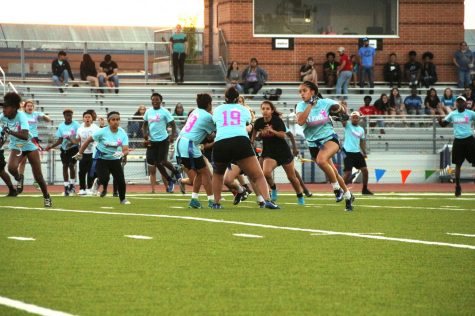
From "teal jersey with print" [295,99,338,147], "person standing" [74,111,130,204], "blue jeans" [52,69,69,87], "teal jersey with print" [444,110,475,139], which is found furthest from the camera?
"blue jeans" [52,69,69,87]

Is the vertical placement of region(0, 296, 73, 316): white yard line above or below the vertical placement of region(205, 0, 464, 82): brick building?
below

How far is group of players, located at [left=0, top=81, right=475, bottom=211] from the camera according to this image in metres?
17.3

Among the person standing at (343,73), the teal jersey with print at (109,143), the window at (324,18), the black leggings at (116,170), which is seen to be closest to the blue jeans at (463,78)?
→ the window at (324,18)

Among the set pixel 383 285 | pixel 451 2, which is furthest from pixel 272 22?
pixel 383 285

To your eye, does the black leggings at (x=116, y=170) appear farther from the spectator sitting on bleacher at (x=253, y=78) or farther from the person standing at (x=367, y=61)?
the person standing at (x=367, y=61)

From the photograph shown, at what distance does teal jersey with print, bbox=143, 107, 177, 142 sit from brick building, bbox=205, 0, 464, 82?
12684 millimetres

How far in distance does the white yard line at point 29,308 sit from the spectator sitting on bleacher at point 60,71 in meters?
26.3

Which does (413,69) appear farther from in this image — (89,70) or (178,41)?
(89,70)

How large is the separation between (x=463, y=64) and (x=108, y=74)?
1070 cm

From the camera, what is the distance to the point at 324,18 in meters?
37.1

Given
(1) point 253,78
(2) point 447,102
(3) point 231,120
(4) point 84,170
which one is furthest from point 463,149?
(1) point 253,78

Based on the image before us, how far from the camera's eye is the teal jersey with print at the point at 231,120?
56.0ft

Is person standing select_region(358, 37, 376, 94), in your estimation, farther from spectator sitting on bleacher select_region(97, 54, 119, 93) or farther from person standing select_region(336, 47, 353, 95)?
spectator sitting on bleacher select_region(97, 54, 119, 93)

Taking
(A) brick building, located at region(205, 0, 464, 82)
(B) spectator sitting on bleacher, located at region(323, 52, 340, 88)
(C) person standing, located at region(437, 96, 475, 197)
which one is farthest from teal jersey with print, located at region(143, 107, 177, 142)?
(A) brick building, located at region(205, 0, 464, 82)
